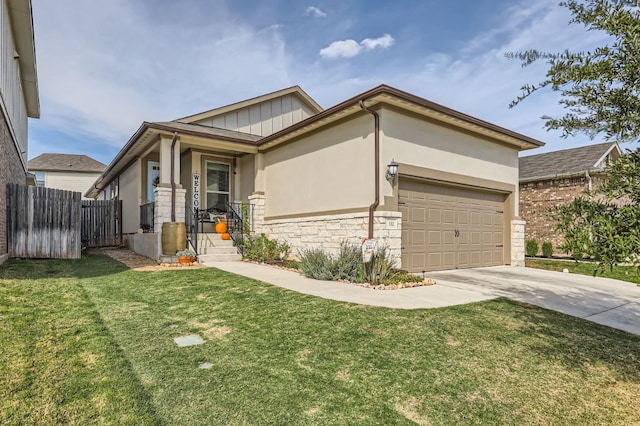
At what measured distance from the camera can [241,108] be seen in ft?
44.7

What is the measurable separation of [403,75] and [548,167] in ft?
30.2

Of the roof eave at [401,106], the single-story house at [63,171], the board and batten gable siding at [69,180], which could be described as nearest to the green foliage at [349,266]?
the roof eave at [401,106]

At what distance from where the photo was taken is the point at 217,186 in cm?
1298

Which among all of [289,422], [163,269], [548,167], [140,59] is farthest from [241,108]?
[548,167]

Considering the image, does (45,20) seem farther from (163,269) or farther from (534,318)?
(534,318)

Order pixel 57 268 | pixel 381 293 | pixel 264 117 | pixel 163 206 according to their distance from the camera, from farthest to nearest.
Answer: pixel 264 117
pixel 163 206
pixel 57 268
pixel 381 293

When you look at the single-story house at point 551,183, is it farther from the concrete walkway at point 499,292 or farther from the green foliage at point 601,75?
the green foliage at point 601,75

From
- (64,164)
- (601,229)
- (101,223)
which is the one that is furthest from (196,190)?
(64,164)

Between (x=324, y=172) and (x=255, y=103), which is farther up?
(x=255, y=103)

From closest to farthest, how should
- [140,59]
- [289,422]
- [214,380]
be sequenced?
[289,422], [214,380], [140,59]

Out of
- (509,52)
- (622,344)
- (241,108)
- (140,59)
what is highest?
(140,59)

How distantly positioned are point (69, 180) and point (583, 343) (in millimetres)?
35466

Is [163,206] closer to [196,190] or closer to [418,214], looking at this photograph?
[196,190]

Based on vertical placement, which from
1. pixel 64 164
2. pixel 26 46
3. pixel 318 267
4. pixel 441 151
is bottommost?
pixel 318 267
